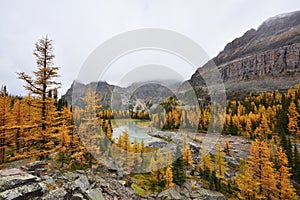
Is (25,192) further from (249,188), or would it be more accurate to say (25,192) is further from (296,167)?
(296,167)

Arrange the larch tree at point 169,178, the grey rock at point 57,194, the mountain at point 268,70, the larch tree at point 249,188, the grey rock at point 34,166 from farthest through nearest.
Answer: the mountain at point 268,70 < the larch tree at point 169,178 < the larch tree at point 249,188 < the grey rock at point 34,166 < the grey rock at point 57,194

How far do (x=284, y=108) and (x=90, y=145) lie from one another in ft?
173

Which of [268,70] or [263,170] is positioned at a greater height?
[268,70]

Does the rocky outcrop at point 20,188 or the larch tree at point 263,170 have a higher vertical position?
the rocky outcrop at point 20,188

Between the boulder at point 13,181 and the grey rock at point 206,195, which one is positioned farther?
the grey rock at point 206,195

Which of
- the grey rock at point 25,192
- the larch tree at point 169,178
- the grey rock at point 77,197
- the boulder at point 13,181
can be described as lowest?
the larch tree at point 169,178

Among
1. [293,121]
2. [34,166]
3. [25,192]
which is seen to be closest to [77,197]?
[25,192]

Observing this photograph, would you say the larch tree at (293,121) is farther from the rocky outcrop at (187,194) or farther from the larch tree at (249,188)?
the rocky outcrop at (187,194)

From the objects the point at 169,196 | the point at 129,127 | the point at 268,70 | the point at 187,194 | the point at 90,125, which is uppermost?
the point at 268,70

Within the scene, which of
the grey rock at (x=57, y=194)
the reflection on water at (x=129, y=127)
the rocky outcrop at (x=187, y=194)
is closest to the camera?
the grey rock at (x=57, y=194)

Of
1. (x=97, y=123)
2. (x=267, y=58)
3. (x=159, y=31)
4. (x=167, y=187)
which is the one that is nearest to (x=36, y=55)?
(x=97, y=123)

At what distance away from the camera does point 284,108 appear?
44.4 m

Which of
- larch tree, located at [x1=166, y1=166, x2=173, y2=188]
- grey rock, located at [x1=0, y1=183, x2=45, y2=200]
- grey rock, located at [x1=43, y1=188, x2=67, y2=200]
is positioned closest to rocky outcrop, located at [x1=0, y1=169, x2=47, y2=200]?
grey rock, located at [x1=0, y1=183, x2=45, y2=200]

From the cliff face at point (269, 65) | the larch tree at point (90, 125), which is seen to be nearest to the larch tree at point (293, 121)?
the larch tree at point (90, 125)
